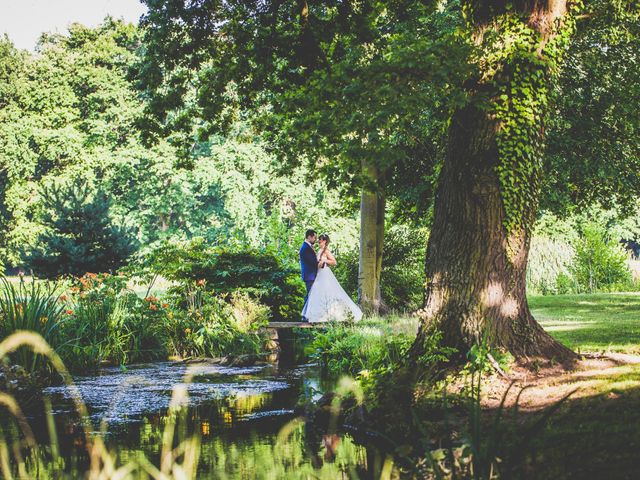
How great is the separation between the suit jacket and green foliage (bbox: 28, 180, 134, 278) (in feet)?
17.3

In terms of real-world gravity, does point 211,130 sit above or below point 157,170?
below

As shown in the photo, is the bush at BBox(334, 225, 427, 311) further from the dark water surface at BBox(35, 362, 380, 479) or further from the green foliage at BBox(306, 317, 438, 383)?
the dark water surface at BBox(35, 362, 380, 479)

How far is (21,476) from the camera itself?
564cm

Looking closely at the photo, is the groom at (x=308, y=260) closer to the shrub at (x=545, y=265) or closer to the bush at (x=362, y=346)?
the bush at (x=362, y=346)

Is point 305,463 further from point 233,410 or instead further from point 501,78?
point 501,78

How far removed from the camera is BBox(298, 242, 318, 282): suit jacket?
1670 centimetres

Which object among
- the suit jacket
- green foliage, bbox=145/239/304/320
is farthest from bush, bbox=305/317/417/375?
green foliage, bbox=145/239/304/320

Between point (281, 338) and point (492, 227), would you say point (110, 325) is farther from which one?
point (492, 227)

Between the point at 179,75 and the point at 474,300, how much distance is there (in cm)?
643

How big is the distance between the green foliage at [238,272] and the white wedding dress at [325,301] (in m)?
1.06

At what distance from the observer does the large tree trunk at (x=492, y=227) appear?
25.2 feet

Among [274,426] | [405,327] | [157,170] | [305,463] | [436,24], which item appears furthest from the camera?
[157,170]

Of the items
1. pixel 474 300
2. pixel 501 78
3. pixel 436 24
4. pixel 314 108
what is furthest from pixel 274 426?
pixel 436 24

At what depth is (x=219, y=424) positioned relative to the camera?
7.69 meters
